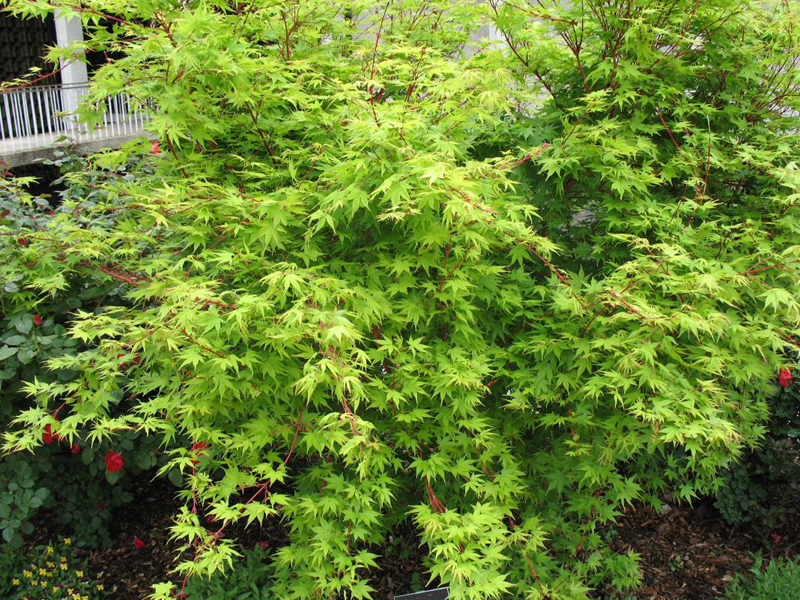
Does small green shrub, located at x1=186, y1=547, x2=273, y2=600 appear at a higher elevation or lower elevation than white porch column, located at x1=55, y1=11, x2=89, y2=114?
lower

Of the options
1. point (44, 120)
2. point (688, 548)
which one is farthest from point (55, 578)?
point (44, 120)

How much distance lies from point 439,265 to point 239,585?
7.87ft

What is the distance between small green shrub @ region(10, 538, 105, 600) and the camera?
3984 mm

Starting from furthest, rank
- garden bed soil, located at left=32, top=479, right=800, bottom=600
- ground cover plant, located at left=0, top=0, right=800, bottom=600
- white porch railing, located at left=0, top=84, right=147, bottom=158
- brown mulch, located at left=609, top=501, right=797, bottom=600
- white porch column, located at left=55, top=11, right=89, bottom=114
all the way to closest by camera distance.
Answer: white porch column, located at left=55, top=11, right=89, bottom=114 < white porch railing, located at left=0, top=84, right=147, bottom=158 < brown mulch, located at left=609, top=501, right=797, bottom=600 < garden bed soil, located at left=32, top=479, right=800, bottom=600 < ground cover plant, located at left=0, top=0, right=800, bottom=600

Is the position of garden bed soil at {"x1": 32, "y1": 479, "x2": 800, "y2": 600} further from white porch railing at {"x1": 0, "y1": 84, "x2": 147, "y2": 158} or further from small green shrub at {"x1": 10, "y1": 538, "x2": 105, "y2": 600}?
white porch railing at {"x1": 0, "y1": 84, "x2": 147, "y2": 158}

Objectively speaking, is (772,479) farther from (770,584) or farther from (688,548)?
(770,584)

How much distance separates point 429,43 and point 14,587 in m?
4.33

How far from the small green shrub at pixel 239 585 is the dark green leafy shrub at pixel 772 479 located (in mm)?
3569

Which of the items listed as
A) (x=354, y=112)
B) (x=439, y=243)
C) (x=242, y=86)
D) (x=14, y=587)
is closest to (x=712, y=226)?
(x=439, y=243)

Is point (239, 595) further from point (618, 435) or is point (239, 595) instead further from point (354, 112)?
point (354, 112)

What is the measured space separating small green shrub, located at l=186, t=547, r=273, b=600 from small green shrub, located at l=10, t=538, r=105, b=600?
29.6 inches

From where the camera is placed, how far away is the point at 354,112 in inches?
120

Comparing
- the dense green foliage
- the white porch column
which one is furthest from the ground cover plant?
the white porch column

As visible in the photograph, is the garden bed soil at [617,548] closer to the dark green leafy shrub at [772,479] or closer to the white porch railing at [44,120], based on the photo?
the dark green leafy shrub at [772,479]
